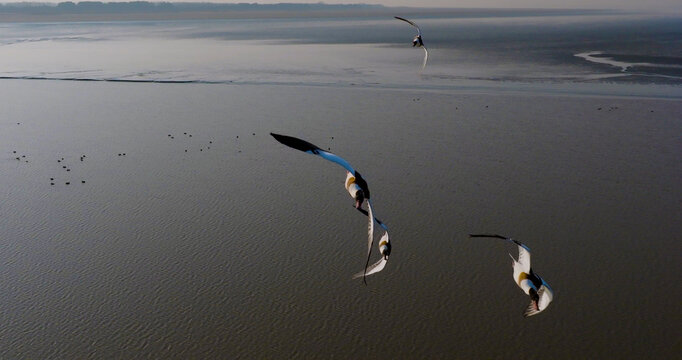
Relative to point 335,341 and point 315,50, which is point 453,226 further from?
point 315,50

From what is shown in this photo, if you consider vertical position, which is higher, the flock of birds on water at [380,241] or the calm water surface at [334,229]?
the flock of birds on water at [380,241]

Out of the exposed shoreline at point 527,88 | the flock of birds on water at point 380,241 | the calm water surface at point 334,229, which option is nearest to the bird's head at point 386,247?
the flock of birds on water at point 380,241

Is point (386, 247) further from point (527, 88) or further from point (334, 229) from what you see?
point (527, 88)

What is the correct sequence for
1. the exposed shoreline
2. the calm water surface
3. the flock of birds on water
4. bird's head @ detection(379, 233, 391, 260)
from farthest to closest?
the exposed shoreline < the calm water surface < bird's head @ detection(379, 233, 391, 260) < the flock of birds on water

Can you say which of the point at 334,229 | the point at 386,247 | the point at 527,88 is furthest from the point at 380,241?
the point at 527,88

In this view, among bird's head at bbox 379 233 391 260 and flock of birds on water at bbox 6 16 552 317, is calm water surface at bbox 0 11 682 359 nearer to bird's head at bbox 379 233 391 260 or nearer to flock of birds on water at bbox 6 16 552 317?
flock of birds on water at bbox 6 16 552 317

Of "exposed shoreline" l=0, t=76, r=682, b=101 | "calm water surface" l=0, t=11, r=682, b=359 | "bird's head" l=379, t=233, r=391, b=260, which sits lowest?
"calm water surface" l=0, t=11, r=682, b=359

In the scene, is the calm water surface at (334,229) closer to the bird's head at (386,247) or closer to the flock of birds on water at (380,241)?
the flock of birds on water at (380,241)

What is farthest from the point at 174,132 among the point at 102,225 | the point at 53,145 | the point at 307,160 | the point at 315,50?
the point at 315,50

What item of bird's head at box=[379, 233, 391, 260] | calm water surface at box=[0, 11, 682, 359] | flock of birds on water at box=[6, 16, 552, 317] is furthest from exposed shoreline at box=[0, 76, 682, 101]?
bird's head at box=[379, 233, 391, 260]
